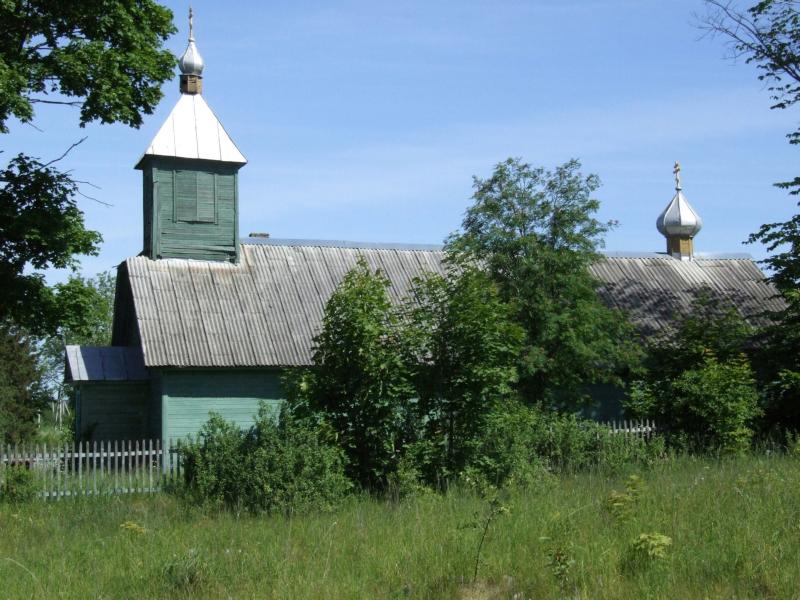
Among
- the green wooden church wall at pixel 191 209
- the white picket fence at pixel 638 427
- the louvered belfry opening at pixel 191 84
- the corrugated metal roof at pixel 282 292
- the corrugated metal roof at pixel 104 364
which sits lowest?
the white picket fence at pixel 638 427

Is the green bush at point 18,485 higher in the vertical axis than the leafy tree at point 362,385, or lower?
lower

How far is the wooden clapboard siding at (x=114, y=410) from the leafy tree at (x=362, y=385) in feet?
28.5

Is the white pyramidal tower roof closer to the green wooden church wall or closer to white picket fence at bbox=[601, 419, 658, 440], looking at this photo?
the green wooden church wall

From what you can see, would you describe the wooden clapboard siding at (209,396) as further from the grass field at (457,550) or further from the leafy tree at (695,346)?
the leafy tree at (695,346)

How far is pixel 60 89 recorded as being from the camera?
57.9 ft

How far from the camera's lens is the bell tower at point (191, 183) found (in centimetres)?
2222

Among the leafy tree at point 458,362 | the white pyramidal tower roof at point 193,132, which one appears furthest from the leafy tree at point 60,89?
the leafy tree at point 458,362

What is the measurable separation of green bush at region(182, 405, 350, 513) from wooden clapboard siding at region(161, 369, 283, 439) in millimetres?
6352

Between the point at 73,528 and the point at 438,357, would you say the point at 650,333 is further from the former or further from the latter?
the point at 73,528

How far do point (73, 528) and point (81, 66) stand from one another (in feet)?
31.3

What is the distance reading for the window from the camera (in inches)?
885

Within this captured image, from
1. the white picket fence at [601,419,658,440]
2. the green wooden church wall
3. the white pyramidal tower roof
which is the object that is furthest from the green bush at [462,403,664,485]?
the white pyramidal tower roof

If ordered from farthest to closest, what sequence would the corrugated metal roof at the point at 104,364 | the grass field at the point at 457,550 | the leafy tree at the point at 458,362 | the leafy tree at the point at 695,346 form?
the corrugated metal roof at the point at 104,364
the leafy tree at the point at 695,346
the leafy tree at the point at 458,362
the grass field at the point at 457,550

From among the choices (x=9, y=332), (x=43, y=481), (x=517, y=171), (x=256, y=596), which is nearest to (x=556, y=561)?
(x=256, y=596)
